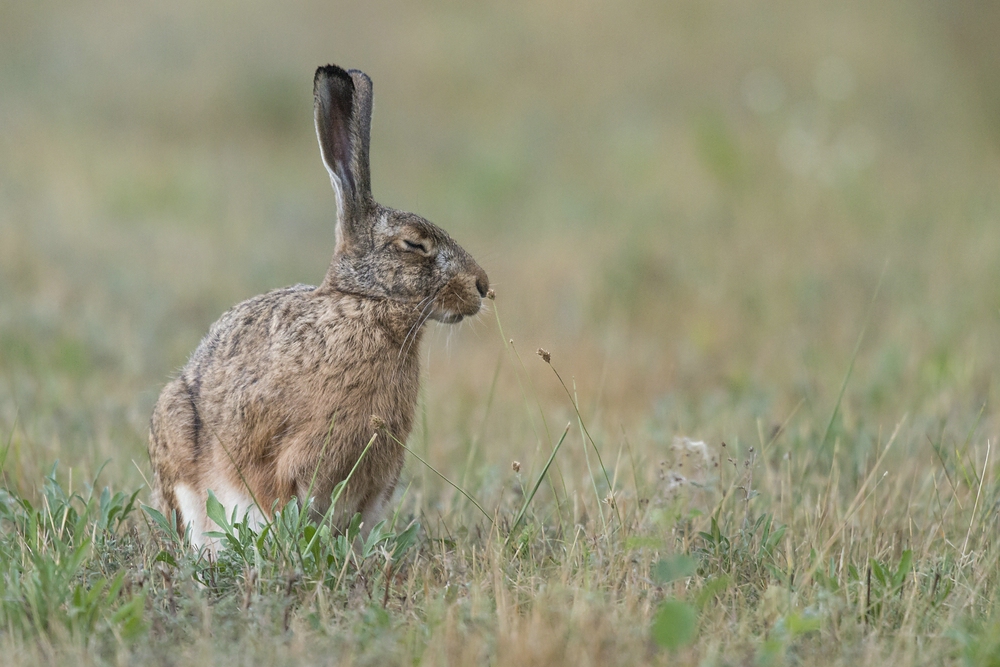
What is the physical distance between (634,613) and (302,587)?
1001 mm

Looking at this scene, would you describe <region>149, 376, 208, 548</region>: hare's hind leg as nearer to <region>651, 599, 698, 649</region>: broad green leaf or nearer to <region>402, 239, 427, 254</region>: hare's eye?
<region>402, 239, 427, 254</region>: hare's eye

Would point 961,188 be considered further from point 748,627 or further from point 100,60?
point 100,60

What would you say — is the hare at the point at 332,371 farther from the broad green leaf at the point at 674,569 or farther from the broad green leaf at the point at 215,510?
the broad green leaf at the point at 674,569

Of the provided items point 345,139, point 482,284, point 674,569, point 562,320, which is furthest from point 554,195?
point 674,569

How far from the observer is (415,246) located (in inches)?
156

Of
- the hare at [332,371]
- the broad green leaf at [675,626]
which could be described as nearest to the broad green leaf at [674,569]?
the broad green leaf at [675,626]

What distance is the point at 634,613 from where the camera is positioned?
309 centimetres

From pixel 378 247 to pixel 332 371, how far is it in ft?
1.65

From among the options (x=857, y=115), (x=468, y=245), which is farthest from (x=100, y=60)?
(x=857, y=115)

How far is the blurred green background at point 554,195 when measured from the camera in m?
6.66

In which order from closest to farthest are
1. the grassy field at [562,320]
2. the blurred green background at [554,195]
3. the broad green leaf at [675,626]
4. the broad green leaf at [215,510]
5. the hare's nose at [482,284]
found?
the broad green leaf at [675,626], the grassy field at [562,320], the broad green leaf at [215,510], the hare's nose at [482,284], the blurred green background at [554,195]

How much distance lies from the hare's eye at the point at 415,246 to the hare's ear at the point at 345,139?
0.61ft

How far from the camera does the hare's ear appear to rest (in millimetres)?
3801

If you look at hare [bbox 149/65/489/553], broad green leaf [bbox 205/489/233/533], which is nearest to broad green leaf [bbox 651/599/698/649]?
hare [bbox 149/65/489/553]
